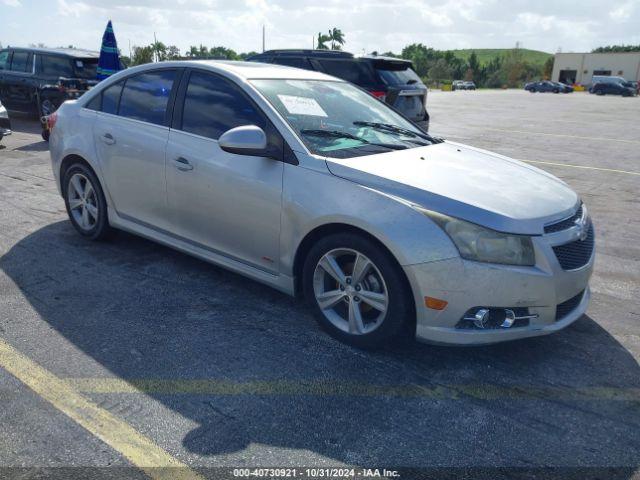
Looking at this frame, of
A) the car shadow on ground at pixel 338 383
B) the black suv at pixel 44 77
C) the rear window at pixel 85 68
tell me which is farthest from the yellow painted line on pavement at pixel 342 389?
the rear window at pixel 85 68

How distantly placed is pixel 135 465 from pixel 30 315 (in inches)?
72.3

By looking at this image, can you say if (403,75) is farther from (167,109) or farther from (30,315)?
(30,315)

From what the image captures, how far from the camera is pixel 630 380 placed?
3.18 metres

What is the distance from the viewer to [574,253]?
3248 mm

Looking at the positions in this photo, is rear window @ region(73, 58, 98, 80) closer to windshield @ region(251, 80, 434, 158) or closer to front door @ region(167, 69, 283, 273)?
front door @ region(167, 69, 283, 273)

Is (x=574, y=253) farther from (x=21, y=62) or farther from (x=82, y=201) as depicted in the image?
(x=21, y=62)

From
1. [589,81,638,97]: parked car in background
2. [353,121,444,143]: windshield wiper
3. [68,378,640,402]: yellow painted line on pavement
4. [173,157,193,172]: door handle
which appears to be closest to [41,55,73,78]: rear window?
[173,157,193,172]: door handle

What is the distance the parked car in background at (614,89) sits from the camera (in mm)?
53594

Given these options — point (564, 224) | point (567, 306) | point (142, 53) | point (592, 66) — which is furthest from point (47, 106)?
point (592, 66)

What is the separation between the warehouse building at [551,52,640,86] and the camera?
287 feet

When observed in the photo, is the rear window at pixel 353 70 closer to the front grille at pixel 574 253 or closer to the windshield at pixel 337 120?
the windshield at pixel 337 120

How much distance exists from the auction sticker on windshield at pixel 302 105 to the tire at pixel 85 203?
2044 mm

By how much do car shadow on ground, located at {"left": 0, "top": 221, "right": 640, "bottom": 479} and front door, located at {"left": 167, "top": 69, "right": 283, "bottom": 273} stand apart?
19.3 inches

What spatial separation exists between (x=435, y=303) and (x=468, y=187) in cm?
73
